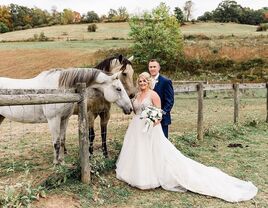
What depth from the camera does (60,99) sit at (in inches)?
217

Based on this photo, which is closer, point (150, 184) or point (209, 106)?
point (150, 184)

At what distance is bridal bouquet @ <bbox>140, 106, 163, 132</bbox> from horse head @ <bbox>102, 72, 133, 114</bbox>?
40cm

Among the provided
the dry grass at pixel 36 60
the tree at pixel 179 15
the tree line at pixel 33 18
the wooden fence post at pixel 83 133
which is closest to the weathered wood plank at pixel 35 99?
the wooden fence post at pixel 83 133

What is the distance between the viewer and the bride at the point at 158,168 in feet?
19.4

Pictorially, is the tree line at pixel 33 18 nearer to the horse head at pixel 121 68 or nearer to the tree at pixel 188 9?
the tree at pixel 188 9

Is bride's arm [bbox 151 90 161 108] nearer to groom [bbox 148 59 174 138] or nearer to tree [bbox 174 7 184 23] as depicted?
groom [bbox 148 59 174 138]

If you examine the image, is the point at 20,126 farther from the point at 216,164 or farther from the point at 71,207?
the point at 71,207

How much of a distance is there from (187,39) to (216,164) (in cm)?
4846

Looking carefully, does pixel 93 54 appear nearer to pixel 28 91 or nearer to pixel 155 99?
pixel 155 99

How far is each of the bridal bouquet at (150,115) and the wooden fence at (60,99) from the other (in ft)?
3.05

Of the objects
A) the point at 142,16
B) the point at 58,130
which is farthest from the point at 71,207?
the point at 142,16

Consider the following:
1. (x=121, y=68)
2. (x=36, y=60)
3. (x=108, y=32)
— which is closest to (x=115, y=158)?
(x=121, y=68)

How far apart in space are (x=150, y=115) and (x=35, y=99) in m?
1.79

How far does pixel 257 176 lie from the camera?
22.1ft
